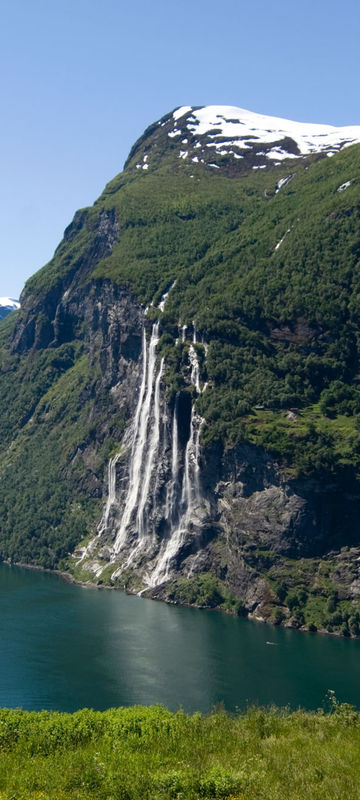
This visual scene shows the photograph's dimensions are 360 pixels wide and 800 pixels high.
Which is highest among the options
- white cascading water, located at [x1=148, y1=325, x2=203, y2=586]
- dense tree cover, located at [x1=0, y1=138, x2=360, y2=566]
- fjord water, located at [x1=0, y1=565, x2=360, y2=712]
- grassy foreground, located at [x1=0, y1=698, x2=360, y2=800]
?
dense tree cover, located at [x1=0, y1=138, x2=360, y2=566]

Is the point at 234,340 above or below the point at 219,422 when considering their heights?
above

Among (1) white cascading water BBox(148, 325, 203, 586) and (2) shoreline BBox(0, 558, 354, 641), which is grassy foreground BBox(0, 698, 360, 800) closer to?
(2) shoreline BBox(0, 558, 354, 641)

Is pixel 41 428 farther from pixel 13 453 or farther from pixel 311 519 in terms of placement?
pixel 311 519

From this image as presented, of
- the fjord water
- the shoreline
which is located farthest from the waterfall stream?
the fjord water

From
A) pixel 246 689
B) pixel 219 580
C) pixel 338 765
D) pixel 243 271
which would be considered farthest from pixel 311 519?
pixel 338 765

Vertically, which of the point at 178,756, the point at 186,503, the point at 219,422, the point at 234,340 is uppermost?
the point at 234,340

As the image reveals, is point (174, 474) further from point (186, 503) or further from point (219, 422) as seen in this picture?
point (219, 422)

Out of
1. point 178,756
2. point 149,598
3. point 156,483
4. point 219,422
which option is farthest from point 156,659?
point 156,483
